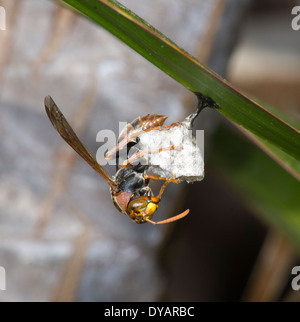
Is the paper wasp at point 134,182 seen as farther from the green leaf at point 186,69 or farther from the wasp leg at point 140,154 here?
the green leaf at point 186,69

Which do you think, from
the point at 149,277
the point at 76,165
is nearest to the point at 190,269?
the point at 149,277

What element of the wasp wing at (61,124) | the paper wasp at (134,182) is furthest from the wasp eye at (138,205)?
the wasp wing at (61,124)

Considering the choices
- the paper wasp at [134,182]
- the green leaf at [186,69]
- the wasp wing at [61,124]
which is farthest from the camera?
the paper wasp at [134,182]

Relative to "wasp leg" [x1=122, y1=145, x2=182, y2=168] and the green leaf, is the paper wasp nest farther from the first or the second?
the green leaf

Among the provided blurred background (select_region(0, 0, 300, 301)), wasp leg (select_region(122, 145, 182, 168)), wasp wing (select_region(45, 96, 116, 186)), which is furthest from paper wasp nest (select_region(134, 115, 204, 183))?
A: blurred background (select_region(0, 0, 300, 301))

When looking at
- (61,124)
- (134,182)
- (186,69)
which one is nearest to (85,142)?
(134,182)

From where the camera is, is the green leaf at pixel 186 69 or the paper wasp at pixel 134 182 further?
the paper wasp at pixel 134 182
